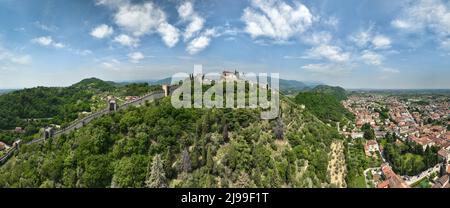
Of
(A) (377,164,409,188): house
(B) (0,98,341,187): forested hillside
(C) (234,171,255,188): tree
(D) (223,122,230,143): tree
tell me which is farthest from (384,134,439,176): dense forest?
(C) (234,171,255,188): tree

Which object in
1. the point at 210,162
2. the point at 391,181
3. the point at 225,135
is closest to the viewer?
the point at 210,162

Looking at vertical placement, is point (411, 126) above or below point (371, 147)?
above

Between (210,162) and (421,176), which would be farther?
(421,176)

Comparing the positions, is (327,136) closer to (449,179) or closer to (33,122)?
(449,179)

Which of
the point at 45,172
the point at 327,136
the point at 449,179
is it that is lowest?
the point at 449,179

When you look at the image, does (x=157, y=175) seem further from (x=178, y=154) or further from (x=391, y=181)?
(x=391, y=181)

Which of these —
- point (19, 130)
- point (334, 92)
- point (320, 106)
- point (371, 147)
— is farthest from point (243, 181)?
point (334, 92)

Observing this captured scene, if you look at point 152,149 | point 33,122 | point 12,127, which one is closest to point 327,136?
point 152,149
